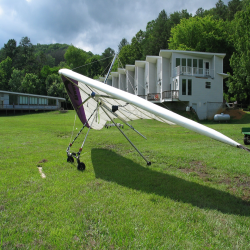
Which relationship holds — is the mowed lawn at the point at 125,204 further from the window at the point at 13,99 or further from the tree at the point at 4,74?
the tree at the point at 4,74

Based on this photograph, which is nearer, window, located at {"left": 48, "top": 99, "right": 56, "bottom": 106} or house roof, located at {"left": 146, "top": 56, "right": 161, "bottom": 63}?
house roof, located at {"left": 146, "top": 56, "right": 161, "bottom": 63}

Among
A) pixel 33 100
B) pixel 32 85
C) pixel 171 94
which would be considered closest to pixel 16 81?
pixel 32 85

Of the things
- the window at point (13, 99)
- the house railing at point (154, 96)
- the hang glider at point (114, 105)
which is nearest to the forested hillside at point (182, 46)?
the hang glider at point (114, 105)

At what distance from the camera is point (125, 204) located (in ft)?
11.9

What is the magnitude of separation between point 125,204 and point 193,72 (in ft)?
86.5

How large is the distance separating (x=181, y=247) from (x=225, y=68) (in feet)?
148

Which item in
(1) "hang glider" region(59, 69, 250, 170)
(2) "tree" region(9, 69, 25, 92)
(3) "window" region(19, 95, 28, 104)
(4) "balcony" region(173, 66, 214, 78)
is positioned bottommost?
(1) "hang glider" region(59, 69, 250, 170)

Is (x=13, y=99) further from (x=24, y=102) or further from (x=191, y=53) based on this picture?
(x=191, y=53)

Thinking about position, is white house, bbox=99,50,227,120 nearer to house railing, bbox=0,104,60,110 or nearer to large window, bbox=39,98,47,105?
house railing, bbox=0,104,60,110

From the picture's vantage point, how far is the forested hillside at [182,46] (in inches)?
1265

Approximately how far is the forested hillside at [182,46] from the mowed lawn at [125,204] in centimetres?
1016

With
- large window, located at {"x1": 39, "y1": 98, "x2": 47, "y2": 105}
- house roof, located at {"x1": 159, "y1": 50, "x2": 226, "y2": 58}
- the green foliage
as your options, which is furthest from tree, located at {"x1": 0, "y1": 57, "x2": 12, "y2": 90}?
house roof, located at {"x1": 159, "y1": 50, "x2": 226, "y2": 58}

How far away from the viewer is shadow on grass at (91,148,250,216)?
370cm

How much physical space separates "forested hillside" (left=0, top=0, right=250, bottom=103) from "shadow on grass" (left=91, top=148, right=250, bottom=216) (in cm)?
983
